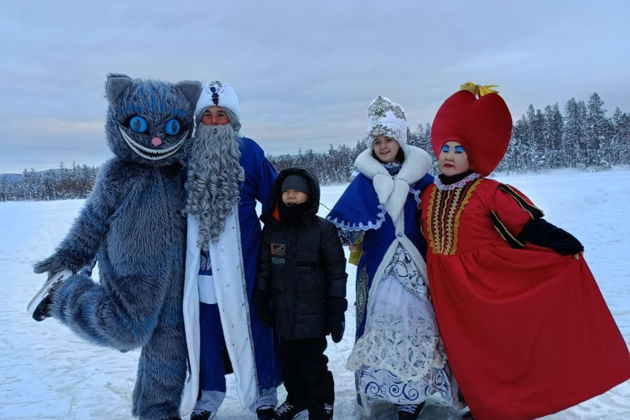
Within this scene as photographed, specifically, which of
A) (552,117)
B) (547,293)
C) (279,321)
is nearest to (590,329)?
(547,293)

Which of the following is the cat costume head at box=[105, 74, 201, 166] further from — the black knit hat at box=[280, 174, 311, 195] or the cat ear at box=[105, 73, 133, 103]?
the black knit hat at box=[280, 174, 311, 195]

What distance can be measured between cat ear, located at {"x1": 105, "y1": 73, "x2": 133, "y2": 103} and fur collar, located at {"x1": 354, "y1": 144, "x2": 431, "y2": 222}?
1.53 meters

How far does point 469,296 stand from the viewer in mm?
2668

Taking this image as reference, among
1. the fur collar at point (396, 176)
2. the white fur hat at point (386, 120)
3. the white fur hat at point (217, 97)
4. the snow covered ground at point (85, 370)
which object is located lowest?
the snow covered ground at point (85, 370)

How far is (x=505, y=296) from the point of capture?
8.75ft

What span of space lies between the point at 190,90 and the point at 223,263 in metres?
1.13

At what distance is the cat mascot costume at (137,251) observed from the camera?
2691mm

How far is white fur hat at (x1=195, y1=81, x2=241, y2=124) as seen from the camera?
301cm

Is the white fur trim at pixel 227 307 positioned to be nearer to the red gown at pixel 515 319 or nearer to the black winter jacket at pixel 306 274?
the black winter jacket at pixel 306 274

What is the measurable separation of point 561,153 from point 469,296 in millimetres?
62115

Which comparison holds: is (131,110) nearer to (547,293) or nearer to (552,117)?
(547,293)

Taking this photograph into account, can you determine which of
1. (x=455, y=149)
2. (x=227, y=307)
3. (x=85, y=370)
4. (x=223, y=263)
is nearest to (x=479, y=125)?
(x=455, y=149)

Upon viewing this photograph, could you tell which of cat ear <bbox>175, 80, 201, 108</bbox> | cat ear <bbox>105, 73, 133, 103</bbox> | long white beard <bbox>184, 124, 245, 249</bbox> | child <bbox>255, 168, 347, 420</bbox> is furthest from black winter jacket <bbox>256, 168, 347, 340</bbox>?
cat ear <bbox>105, 73, 133, 103</bbox>

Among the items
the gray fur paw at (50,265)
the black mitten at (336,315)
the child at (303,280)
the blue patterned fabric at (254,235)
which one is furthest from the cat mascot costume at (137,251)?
the black mitten at (336,315)
